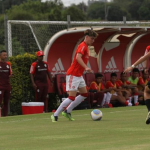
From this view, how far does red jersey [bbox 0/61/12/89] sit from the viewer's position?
18656mm

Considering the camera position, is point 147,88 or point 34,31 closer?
point 147,88

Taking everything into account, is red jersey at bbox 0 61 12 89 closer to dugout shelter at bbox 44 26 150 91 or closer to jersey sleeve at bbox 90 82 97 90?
dugout shelter at bbox 44 26 150 91

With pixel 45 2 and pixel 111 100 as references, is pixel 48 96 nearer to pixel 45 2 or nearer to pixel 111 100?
pixel 111 100

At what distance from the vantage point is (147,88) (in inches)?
492

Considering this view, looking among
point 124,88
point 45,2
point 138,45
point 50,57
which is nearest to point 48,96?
point 50,57

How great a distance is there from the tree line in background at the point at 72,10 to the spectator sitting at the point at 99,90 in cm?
4875

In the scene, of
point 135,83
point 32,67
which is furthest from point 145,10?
point 32,67

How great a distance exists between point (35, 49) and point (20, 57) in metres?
3.10

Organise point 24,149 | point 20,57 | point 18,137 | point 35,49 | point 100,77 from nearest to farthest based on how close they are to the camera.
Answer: point 24,149 → point 18,137 → point 20,57 → point 100,77 → point 35,49

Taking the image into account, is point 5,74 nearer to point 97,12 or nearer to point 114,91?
point 114,91

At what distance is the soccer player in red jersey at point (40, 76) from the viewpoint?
66.4ft

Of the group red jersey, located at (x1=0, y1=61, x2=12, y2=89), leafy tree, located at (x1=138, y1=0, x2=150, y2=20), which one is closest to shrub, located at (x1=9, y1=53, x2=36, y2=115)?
red jersey, located at (x1=0, y1=61, x2=12, y2=89)

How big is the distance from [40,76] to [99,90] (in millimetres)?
2699

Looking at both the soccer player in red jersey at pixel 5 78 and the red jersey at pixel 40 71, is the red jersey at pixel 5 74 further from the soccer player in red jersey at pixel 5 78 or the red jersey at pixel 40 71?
the red jersey at pixel 40 71
